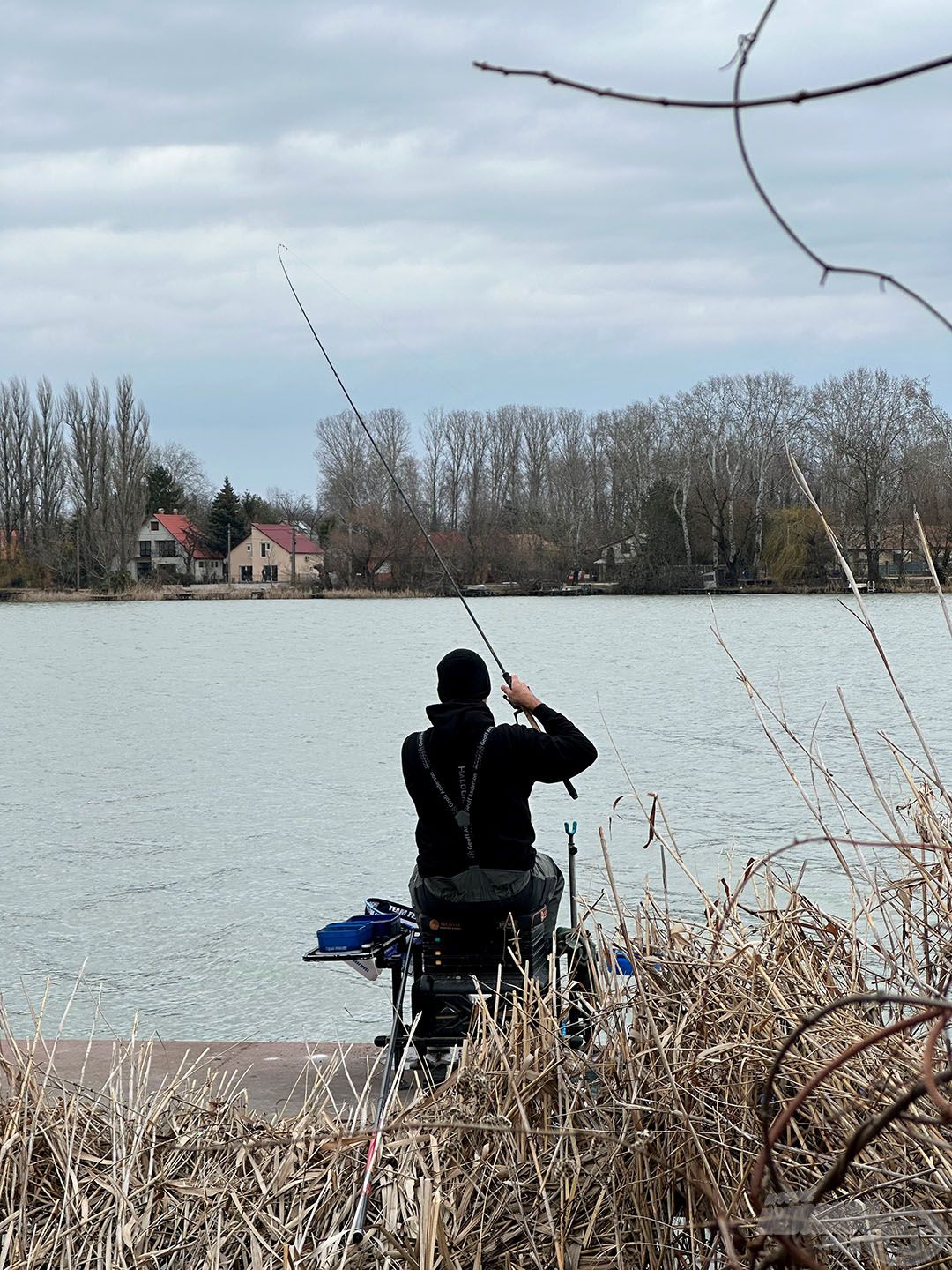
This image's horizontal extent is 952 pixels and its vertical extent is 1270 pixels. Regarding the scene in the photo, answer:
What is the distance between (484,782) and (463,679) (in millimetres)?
320

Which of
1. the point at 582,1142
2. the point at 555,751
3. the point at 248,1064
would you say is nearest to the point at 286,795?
the point at 248,1064

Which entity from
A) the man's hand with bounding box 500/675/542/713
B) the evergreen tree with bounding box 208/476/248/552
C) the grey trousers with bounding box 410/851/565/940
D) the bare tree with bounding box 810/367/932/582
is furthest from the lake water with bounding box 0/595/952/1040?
the evergreen tree with bounding box 208/476/248/552

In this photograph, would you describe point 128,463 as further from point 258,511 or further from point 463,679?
point 463,679

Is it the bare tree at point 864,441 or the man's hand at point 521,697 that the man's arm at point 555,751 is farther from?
the bare tree at point 864,441

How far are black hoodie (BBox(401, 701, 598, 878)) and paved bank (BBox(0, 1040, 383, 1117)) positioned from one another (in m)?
0.68

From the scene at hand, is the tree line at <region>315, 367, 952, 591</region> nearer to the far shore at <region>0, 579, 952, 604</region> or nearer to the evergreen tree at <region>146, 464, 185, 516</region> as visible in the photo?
the far shore at <region>0, 579, 952, 604</region>

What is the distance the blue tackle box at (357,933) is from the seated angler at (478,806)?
0.82ft

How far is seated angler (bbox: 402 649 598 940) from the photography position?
3838 millimetres

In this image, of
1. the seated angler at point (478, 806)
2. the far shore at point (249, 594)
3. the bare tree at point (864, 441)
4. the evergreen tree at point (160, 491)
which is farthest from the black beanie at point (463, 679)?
the evergreen tree at point (160, 491)

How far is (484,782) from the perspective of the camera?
12.7 ft

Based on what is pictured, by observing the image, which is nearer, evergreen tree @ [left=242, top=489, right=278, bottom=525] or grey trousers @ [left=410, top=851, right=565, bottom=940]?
grey trousers @ [left=410, top=851, right=565, bottom=940]

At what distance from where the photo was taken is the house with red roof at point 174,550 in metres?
92.3

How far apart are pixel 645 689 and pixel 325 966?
14.1m

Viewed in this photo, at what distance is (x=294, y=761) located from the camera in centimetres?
1376
